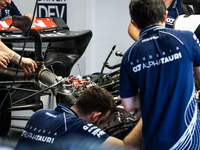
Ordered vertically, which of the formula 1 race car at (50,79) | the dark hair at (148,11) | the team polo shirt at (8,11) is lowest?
the formula 1 race car at (50,79)

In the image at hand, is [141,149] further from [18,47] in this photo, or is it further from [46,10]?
[46,10]

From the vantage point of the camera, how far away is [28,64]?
2025mm

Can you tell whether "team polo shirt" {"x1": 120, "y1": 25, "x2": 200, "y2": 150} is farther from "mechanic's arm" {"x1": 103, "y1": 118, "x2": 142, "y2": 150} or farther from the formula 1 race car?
the formula 1 race car

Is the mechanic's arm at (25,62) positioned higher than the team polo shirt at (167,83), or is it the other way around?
the team polo shirt at (167,83)

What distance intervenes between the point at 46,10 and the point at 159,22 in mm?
3588

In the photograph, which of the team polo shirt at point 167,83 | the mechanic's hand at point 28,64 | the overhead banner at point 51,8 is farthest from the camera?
the overhead banner at point 51,8

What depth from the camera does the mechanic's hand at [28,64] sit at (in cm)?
201

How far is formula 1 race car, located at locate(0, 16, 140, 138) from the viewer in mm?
1864

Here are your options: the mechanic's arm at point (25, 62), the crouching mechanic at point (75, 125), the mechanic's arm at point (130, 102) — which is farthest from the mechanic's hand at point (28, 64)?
the mechanic's arm at point (130, 102)

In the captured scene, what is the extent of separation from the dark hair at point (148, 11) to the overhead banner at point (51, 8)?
350 centimetres

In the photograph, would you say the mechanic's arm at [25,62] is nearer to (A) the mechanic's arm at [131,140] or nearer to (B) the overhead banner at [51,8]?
(A) the mechanic's arm at [131,140]

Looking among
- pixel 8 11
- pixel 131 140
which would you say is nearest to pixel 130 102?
pixel 131 140

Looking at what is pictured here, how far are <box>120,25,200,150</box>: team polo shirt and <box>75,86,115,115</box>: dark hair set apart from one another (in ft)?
1.21

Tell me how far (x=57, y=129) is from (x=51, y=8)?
3520 mm
